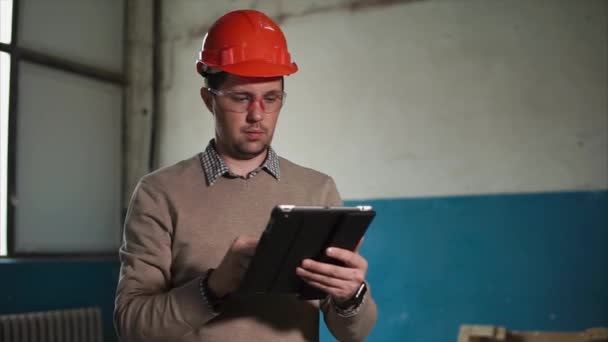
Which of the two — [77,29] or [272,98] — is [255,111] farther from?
[77,29]

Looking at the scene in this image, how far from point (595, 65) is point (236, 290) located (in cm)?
247

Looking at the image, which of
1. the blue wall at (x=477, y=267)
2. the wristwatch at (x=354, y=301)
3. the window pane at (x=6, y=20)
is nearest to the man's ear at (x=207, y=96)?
the wristwatch at (x=354, y=301)

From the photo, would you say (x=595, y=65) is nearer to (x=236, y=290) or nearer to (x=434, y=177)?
(x=434, y=177)

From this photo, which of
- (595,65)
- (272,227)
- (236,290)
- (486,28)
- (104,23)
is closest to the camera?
(272,227)

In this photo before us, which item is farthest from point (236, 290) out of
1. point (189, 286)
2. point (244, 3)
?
point (244, 3)

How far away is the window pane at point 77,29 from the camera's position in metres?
3.84

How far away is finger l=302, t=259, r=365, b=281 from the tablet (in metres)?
0.02

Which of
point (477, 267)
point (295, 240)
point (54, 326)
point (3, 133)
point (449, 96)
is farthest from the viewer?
point (3, 133)

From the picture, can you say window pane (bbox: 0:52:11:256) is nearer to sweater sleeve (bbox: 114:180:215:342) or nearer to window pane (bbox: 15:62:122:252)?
window pane (bbox: 15:62:122:252)

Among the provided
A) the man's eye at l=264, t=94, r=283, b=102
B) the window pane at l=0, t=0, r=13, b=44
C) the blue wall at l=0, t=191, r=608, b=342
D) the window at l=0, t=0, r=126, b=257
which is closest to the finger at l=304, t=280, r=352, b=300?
the man's eye at l=264, t=94, r=283, b=102

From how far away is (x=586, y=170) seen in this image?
3.02m

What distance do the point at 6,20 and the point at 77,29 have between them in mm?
507

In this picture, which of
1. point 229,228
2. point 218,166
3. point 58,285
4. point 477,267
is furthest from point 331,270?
point 58,285

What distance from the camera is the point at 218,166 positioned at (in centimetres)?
143
